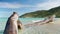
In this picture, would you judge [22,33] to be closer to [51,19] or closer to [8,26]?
[8,26]

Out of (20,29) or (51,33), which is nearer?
(51,33)

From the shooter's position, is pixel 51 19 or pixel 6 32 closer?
pixel 6 32

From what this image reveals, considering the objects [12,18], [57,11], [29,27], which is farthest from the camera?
[57,11]

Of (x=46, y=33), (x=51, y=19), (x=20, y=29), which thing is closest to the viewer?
(x=46, y=33)

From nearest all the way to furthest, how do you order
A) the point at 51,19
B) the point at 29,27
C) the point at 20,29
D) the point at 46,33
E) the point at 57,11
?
the point at 46,33 → the point at 20,29 → the point at 29,27 → the point at 51,19 → the point at 57,11

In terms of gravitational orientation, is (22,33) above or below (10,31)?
below

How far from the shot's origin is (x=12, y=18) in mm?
5875

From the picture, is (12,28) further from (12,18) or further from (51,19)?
(51,19)

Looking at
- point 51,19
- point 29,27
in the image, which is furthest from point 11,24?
point 51,19

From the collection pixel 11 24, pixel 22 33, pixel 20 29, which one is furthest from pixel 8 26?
pixel 20 29

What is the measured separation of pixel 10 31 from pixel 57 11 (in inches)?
2659

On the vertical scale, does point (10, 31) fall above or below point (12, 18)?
below

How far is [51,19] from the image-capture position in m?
15.5

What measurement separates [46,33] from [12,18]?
2769 millimetres
